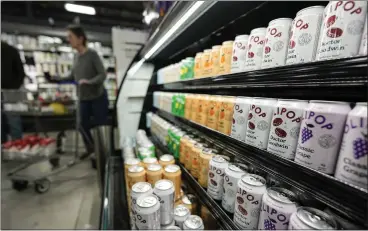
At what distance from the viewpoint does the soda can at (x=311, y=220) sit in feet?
1.70

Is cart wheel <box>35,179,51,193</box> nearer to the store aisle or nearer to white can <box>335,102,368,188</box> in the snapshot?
the store aisle

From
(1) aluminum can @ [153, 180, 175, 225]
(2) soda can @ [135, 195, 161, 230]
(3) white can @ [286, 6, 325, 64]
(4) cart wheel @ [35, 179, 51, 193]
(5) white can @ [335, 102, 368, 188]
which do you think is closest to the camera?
(5) white can @ [335, 102, 368, 188]

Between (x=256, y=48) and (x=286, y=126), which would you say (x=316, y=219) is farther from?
(x=256, y=48)

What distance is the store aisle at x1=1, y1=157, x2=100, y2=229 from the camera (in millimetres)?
1785

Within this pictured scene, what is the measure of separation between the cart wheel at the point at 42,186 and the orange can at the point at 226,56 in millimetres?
2492

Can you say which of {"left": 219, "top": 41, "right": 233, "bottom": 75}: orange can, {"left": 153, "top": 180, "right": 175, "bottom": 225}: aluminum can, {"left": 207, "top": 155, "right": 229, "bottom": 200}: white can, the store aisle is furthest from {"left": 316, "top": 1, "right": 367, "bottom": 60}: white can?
the store aisle

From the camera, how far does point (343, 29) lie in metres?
0.50

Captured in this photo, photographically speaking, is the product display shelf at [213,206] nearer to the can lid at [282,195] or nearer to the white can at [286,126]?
the can lid at [282,195]

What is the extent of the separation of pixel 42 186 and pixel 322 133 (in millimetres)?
2827

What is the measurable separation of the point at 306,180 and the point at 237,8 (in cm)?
102

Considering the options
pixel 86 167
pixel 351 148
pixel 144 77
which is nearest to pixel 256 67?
pixel 351 148

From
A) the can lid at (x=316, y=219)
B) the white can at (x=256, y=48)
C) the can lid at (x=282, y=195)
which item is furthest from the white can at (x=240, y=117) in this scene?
the can lid at (x=316, y=219)

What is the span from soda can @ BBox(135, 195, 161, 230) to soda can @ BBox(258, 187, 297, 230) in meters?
0.44

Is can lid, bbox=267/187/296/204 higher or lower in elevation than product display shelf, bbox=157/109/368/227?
lower
